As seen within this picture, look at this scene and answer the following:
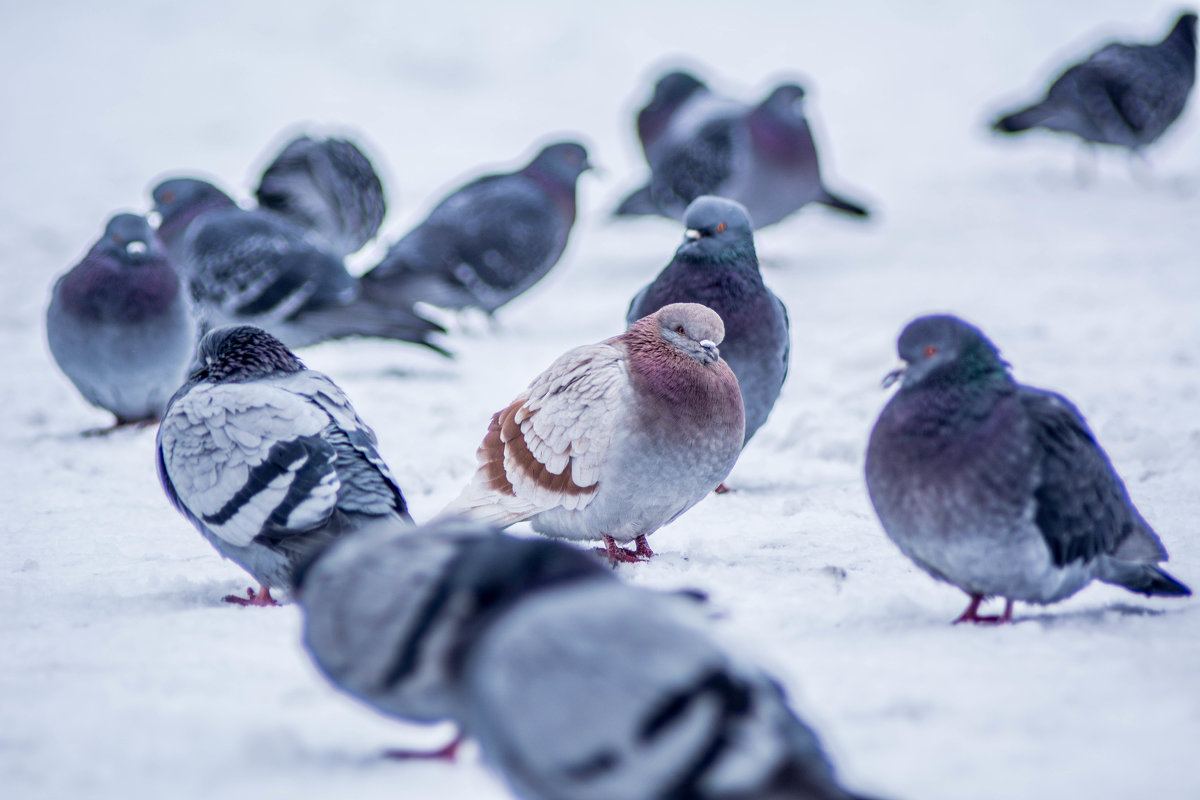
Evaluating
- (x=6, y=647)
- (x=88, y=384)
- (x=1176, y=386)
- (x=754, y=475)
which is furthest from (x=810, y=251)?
(x=6, y=647)

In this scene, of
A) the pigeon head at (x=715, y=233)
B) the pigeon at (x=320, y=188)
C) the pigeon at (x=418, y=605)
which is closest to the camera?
the pigeon at (x=418, y=605)

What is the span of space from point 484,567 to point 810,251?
7.95 m

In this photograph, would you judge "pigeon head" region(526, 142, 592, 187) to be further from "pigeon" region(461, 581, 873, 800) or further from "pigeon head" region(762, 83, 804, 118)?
"pigeon" region(461, 581, 873, 800)

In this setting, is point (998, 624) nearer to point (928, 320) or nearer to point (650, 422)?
point (928, 320)

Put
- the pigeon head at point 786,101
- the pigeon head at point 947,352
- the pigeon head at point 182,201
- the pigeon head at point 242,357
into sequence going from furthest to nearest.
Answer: the pigeon head at point 786,101 < the pigeon head at point 182,201 < the pigeon head at point 242,357 < the pigeon head at point 947,352

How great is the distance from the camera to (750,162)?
8.48m

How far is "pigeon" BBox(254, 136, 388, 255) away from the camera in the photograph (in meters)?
7.88

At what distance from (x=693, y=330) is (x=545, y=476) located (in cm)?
66

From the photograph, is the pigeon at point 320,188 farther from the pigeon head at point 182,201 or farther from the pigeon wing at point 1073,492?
the pigeon wing at point 1073,492

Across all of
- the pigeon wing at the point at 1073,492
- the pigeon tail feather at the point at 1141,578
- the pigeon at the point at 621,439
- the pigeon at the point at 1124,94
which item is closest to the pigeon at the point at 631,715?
the pigeon wing at the point at 1073,492

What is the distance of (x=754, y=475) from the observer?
194 inches

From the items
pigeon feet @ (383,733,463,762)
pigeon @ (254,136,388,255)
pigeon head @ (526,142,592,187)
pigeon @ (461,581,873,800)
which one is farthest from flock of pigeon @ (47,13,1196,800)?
pigeon @ (254,136,388,255)

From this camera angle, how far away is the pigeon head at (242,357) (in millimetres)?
3741

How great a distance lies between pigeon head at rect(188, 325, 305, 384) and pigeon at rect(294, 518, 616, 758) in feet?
5.47
